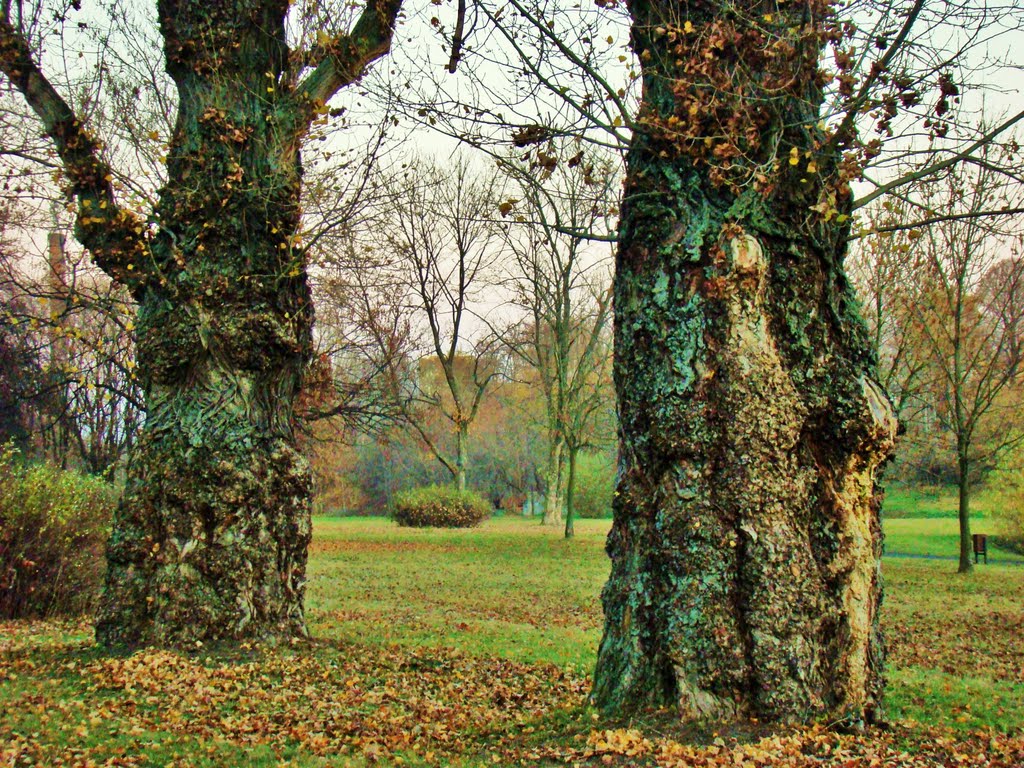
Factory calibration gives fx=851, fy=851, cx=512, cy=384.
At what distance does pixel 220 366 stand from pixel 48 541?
14.0 ft

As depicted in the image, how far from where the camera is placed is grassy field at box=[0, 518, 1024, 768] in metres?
4.47

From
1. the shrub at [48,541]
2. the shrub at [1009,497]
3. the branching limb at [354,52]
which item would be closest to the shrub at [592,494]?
the shrub at [1009,497]

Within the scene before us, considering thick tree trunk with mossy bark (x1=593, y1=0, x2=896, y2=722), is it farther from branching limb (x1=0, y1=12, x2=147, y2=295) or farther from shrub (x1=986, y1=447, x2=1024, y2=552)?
shrub (x1=986, y1=447, x2=1024, y2=552)

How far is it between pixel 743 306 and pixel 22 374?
2170cm

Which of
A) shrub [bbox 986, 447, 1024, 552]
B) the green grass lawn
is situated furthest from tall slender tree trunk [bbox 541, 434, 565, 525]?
shrub [bbox 986, 447, 1024, 552]

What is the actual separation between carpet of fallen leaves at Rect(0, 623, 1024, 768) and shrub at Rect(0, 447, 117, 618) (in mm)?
2234

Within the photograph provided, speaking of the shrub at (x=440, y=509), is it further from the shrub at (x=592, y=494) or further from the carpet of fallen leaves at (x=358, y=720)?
the carpet of fallen leaves at (x=358, y=720)

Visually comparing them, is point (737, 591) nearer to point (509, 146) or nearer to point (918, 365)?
point (509, 146)

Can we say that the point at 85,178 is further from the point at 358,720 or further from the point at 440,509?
the point at 440,509

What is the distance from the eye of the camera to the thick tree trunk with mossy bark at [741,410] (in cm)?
468

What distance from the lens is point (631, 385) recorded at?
5.13 meters

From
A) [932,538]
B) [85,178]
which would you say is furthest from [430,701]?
[932,538]

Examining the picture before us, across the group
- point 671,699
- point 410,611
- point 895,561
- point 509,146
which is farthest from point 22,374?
point 895,561

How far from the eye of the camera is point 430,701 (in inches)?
251
